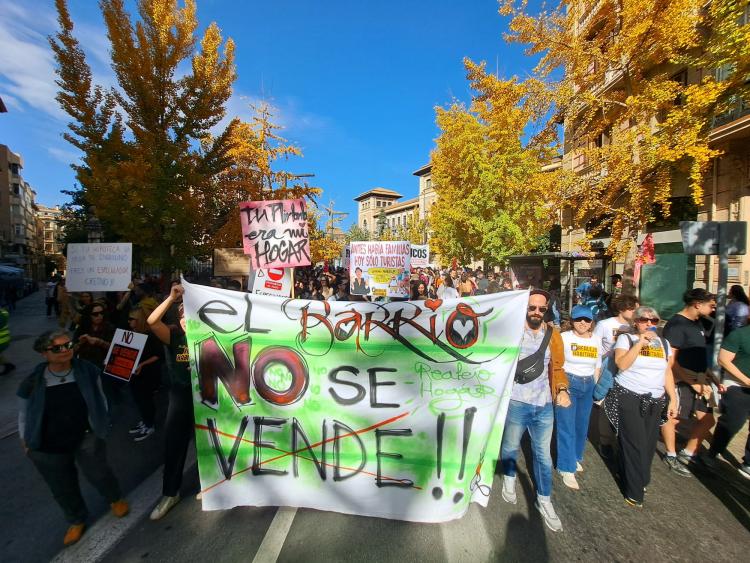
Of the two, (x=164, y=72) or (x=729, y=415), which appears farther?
(x=164, y=72)

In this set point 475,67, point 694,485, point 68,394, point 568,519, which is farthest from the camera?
point 475,67

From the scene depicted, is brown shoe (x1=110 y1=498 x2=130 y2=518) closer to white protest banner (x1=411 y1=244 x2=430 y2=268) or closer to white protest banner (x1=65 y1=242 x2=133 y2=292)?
white protest banner (x1=65 y1=242 x2=133 y2=292)

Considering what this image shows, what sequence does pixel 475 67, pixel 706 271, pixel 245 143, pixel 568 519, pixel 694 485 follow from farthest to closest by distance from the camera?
pixel 245 143
pixel 475 67
pixel 706 271
pixel 694 485
pixel 568 519

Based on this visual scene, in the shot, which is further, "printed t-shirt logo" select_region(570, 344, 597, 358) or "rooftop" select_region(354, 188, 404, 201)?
"rooftop" select_region(354, 188, 404, 201)

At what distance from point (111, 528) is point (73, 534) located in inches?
9.0

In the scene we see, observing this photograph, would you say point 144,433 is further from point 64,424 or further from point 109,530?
point 64,424

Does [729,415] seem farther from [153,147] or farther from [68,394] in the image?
[153,147]

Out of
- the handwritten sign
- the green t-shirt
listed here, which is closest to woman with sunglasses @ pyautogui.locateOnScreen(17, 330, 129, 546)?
the handwritten sign

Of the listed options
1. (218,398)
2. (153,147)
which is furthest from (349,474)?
(153,147)

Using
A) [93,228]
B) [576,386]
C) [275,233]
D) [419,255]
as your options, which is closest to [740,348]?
[576,386]

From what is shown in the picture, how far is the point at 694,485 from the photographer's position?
3.59 m

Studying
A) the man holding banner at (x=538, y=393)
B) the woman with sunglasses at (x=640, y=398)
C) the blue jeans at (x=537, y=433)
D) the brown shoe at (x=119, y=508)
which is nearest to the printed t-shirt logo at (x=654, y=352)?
the woman with sunglasses at (x=640, y=398)

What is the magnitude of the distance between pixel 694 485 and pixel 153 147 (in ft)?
40.0

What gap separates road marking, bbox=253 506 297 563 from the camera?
Result: 2.54m
